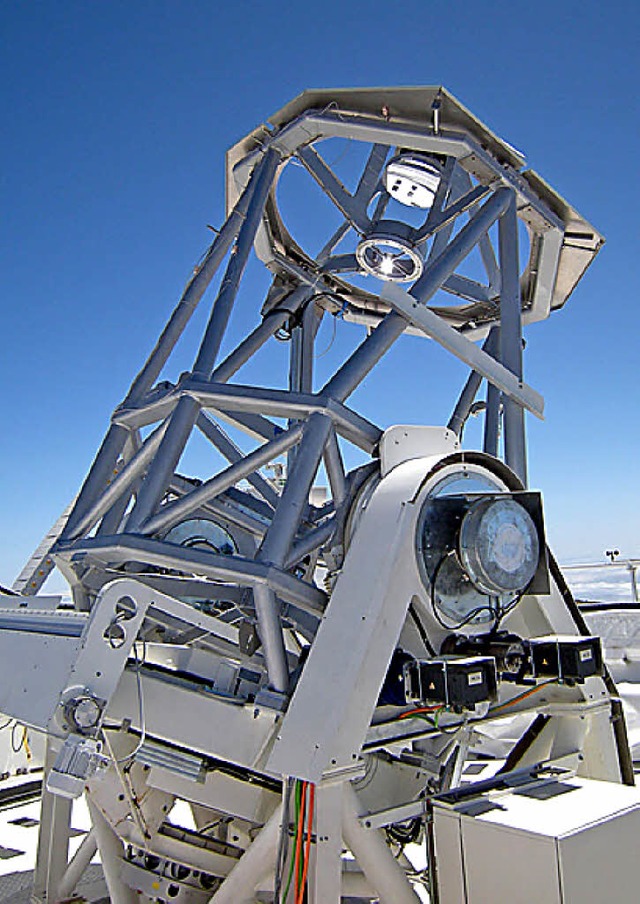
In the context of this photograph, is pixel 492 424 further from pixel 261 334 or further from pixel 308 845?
pixel 308 845

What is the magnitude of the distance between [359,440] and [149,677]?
1.75 metres

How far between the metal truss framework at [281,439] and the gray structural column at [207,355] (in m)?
0.01

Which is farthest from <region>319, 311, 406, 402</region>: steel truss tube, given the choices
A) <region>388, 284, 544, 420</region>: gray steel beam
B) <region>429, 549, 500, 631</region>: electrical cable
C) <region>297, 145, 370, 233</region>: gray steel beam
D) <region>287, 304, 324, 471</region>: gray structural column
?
<region>287, 304, 324, 471</region>: gray structural column

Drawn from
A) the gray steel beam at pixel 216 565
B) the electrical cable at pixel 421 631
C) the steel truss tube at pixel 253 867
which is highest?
the gray steel beam at pixel 216 565

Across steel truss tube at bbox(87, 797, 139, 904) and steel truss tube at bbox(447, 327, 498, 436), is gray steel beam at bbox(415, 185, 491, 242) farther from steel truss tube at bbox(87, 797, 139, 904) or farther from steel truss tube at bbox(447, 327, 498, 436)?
steel truss tube at bbox(87, 797, 139, 904)

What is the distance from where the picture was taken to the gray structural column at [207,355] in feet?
12.8

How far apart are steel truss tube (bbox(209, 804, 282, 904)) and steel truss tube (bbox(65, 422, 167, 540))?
2080 mm

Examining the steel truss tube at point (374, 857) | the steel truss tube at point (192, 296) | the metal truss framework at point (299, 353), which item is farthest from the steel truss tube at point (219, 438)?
the steel truss tube at point (374, 857)

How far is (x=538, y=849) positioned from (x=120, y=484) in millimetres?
2891

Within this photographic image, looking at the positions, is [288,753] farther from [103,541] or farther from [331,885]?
[103,541]

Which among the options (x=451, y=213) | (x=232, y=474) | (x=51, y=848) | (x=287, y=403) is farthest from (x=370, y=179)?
(x=51, y=848)

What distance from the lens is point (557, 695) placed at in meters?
3.71

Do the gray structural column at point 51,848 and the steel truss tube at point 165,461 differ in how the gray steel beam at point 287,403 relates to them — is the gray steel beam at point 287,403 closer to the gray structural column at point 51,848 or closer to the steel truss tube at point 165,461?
the steel truss tube at point 165,461

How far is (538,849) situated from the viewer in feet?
8.48
